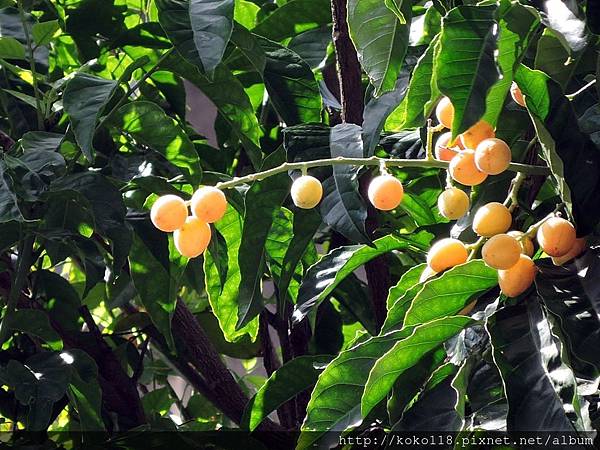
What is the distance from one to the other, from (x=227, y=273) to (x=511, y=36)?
0.32m

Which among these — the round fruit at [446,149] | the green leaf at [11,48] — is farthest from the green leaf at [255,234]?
the green leaf at [11,48]

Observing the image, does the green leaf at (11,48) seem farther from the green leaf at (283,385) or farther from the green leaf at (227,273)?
the green leaf at (283,385)

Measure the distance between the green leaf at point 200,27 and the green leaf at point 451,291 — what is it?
185 mm

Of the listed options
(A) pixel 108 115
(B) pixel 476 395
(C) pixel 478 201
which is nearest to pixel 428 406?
(B) pixel 476 395

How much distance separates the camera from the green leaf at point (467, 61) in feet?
1.33

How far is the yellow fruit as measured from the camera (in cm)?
46

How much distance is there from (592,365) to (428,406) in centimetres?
10

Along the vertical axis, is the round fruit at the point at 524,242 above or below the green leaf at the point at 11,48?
above

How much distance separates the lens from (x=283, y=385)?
0.67 m

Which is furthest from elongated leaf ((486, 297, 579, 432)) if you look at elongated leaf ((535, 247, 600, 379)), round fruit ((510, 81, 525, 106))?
round fruit ((510, 81, 525, 106))

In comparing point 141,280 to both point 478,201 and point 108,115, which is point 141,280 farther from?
point 478,201

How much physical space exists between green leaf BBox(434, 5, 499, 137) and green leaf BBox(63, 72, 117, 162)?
25cm

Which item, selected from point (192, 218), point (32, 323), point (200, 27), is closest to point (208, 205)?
point (192, 218)

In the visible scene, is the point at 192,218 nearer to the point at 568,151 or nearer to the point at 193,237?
the point at 193,237
